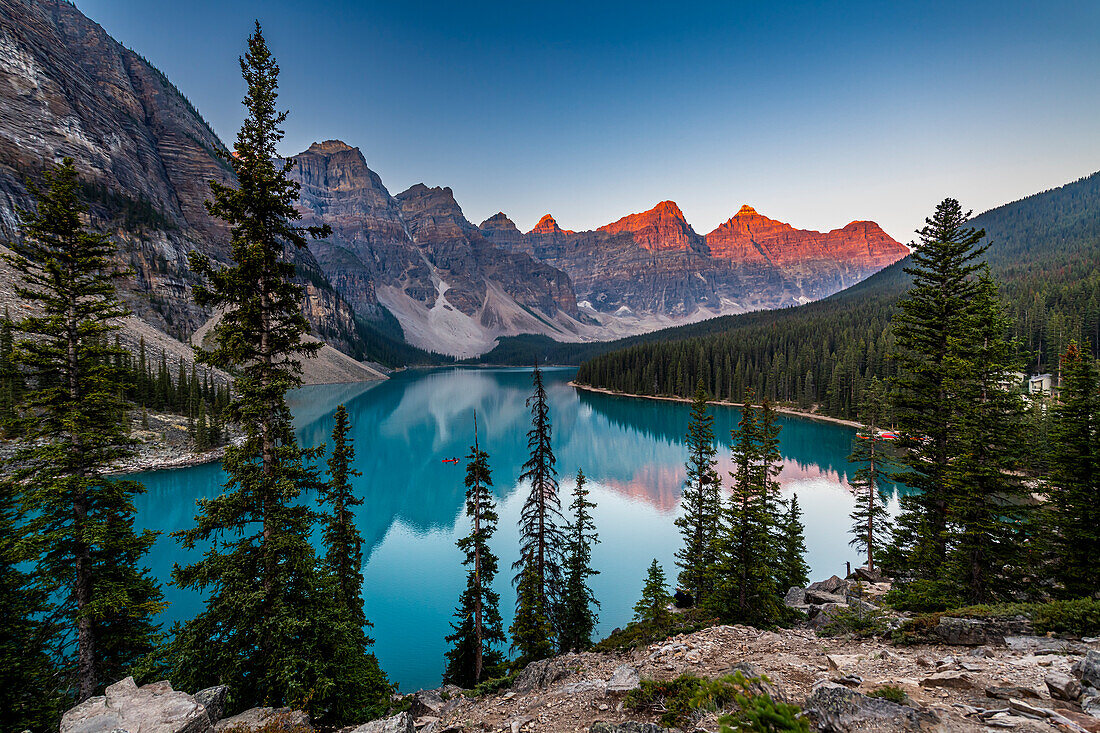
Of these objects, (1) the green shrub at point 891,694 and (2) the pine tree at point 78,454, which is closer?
(1) the green shrub at point 891,694

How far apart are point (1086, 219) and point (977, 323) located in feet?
757

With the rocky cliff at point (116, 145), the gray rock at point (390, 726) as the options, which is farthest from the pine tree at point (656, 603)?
the rocky cliff at point (116, 145)

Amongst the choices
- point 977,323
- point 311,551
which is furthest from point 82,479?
point 977,323

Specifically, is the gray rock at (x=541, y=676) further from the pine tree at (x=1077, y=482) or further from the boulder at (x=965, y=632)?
the pine tree at (x=1077, y=482)

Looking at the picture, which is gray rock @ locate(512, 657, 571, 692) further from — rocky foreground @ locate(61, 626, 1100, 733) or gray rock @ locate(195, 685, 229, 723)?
gray rock @ locate(195, 685, 229, 723)

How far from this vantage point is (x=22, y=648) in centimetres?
959

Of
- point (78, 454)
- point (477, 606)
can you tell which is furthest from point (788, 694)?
point (78, 454)

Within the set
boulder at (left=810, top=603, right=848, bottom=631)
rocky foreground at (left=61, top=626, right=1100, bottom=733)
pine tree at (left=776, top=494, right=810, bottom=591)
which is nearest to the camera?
rocky foreground at (left=61, top=626, right=1100, bottom=733)

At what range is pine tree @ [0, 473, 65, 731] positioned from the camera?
345 inches

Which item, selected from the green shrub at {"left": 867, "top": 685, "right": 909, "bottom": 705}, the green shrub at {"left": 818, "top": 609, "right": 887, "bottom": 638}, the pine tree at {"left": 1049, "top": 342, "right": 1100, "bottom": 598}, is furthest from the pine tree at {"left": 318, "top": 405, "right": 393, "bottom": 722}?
the pine tree at {"left": 1049, "top": 342, "right": 1100, "bottom": 598}

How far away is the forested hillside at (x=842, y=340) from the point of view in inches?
2650

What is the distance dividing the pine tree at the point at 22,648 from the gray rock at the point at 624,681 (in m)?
11.2

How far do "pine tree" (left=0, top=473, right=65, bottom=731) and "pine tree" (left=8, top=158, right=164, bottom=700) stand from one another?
0.40 meters

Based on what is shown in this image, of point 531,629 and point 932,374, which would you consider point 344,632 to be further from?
point 932,374
